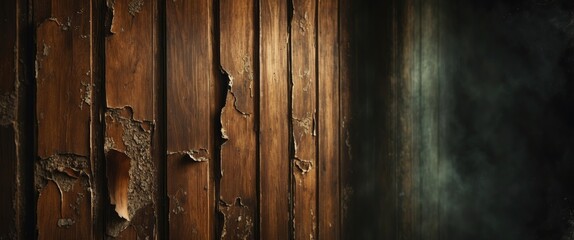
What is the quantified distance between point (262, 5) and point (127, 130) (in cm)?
61

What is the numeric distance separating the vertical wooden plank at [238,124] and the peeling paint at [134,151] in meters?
0.23

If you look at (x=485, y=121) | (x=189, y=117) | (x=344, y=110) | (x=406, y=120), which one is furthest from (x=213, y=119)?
(x=485, y=121)

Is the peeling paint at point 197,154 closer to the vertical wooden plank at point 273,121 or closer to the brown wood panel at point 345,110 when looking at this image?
the vertical wooden plank at point 273,121

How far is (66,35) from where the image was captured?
99cm

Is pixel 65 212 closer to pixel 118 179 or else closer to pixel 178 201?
pixel 118 179

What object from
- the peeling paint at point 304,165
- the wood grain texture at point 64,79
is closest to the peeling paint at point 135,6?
the wood grain texture at point 64,79

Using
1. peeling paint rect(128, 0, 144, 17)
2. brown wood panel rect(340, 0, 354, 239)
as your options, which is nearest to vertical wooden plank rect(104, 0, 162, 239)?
peeling paint rect(128, 0, 144, 17)

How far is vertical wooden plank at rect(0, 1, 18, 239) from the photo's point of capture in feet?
3.06

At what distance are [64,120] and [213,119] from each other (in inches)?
15.9

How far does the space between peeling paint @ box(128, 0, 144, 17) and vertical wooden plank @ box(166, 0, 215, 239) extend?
0.08 meters

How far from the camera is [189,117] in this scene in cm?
118

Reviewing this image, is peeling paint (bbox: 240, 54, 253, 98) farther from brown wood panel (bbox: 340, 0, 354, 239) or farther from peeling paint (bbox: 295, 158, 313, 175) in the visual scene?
brown wood panel (bbox: 340, 0, 354, 239)

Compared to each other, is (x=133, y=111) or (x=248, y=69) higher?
Result: (x=248, y=69)

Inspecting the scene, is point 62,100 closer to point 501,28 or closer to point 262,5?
point 262,5
